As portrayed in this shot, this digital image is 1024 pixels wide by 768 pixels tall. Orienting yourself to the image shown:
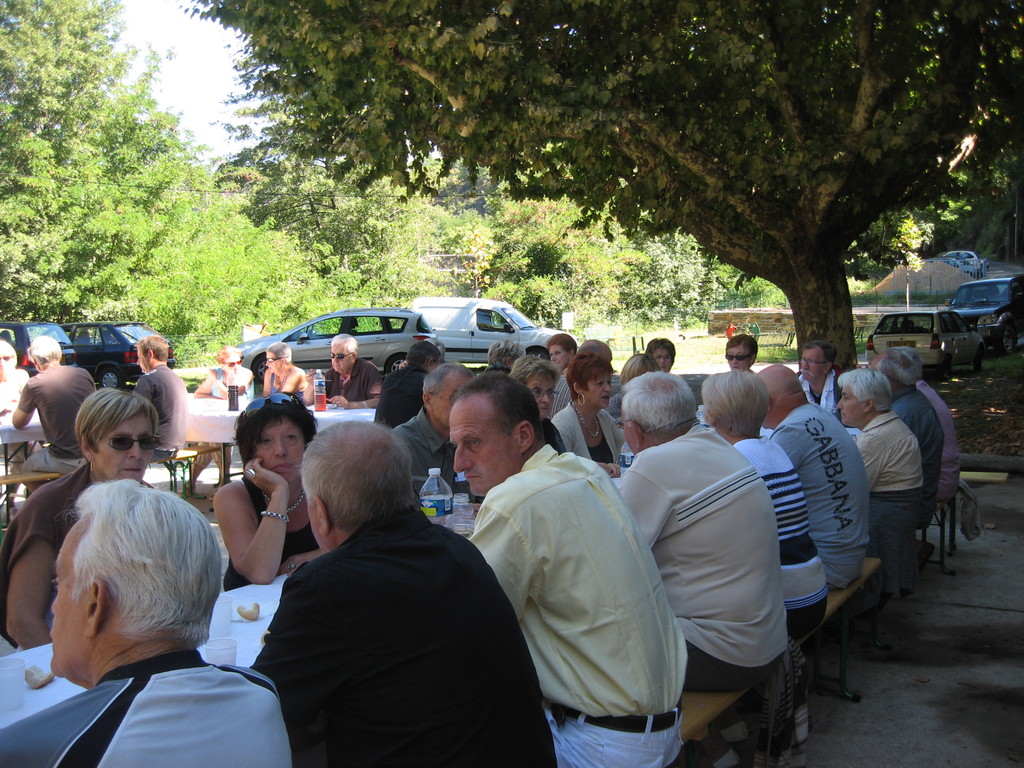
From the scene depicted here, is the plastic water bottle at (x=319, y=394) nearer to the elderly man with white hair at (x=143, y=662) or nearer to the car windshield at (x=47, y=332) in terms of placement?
the elderly man with white hair at (x=143, y=662)

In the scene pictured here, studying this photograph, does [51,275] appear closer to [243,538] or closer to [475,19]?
[475,19]

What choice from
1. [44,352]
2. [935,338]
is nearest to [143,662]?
[44,352]

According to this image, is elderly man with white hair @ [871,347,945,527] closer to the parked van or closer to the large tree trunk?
the large tree trunk

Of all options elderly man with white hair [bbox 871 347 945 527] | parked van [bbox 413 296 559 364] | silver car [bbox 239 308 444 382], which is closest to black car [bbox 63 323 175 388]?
silver car [bbox 239 308 444 382]

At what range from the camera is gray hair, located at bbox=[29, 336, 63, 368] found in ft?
24.2

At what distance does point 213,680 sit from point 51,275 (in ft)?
92.7

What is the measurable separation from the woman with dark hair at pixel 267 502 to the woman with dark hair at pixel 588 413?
1872 mm

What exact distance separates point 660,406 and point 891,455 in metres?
2.44

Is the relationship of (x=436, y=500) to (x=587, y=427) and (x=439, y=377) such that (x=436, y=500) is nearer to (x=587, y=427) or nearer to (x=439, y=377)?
(x=439, y=377)

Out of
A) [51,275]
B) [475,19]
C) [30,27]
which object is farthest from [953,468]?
[30,27]

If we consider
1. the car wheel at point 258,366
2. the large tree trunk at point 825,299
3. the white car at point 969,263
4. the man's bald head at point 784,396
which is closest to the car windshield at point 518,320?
the car wheel at point 258,366

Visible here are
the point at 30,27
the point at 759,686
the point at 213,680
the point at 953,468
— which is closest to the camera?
the point at 213,680

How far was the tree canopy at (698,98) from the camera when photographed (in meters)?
9.51

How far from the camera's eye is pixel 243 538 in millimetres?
3570
